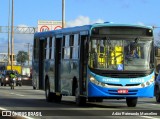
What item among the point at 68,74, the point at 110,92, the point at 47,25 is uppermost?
the point at 47,25

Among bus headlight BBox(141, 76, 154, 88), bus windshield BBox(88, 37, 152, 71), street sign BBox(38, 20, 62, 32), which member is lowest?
bus headlight BBox(141, 76, 154, 88)

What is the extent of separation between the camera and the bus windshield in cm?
2053

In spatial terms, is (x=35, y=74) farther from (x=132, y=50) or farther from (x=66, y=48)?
(x=132, y=50)

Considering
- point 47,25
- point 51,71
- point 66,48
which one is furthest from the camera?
point 47,25

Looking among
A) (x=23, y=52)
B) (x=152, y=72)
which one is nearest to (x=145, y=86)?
(x=152, y=72)

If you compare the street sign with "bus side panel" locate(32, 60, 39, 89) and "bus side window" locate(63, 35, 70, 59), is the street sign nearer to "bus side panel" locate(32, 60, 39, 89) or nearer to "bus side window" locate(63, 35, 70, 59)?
"bus side panel" locate(32, 60, 39, 89)

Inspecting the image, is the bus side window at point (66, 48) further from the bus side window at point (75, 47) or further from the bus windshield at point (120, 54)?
the bus windshield at point (120, 54)

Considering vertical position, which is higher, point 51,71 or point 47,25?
point 47,25

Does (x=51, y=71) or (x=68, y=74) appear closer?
(x=68, y=74)

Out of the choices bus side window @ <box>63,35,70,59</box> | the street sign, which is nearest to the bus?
bus side window @ <box>63,35,70,59</box>

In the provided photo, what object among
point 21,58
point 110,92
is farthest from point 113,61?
point 21,58

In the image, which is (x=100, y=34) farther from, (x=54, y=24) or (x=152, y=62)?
(x=54, y=24)

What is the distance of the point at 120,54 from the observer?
67.9 feet

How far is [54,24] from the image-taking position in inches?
2336
